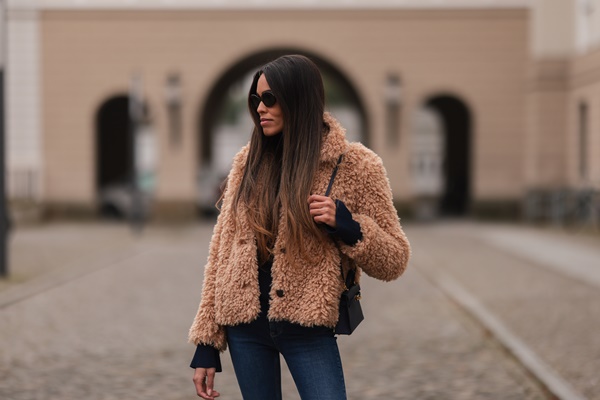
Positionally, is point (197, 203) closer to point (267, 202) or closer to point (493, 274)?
point (493, 274)

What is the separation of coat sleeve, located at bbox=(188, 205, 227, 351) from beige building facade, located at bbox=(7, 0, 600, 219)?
20.9 m

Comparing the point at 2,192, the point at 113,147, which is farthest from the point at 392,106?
the point at 2,192

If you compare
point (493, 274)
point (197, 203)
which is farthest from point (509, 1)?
point (493, 274)

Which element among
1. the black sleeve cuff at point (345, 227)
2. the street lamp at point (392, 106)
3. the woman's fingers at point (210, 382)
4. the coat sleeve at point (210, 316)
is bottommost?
the woman's fingers at point (210, 382)

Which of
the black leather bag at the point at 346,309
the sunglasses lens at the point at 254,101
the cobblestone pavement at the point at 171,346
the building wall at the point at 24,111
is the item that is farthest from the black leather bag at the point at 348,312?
the building wall at the point at 24,111

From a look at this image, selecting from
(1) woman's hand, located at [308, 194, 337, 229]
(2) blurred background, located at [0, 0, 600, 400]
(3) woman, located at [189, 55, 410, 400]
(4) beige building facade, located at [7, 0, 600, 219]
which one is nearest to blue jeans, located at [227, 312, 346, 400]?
(3) woman, located at [189, 55, 410, 400]

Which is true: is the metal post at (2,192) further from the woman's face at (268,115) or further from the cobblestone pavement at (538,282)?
the woman's face at (268,115)

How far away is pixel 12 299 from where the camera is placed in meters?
9.84

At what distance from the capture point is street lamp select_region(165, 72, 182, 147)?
79.1ft

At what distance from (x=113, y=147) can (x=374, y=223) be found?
28940 mm

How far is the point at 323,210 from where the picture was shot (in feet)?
9.09

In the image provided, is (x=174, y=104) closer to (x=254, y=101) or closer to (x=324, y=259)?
(x=254, y=101)

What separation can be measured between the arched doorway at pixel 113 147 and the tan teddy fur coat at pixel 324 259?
26.6 meters

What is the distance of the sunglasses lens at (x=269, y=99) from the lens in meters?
2.89
